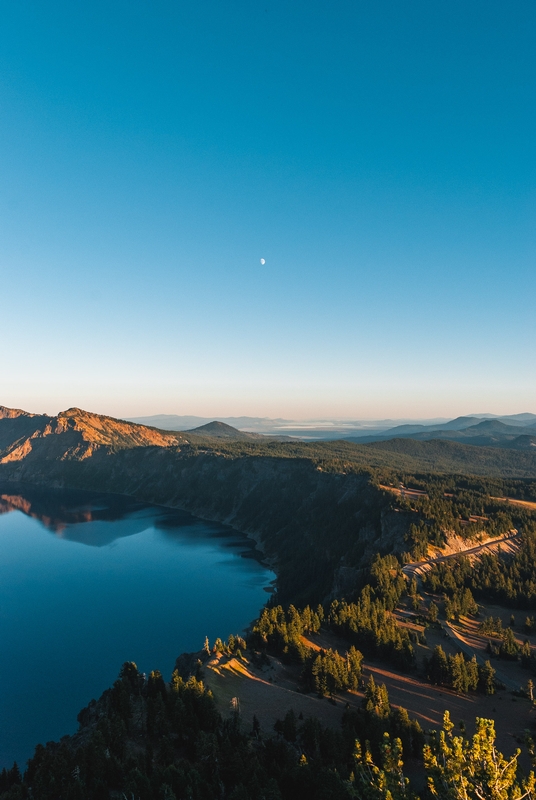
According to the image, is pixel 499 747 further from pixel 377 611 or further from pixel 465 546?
pixel 465 546

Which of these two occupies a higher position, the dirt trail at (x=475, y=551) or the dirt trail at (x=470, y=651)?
the dirt trail at (x=475, y=551)

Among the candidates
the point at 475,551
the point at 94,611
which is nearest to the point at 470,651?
the point at 475,551

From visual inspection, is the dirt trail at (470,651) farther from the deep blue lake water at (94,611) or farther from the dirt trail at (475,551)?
the deep blue lake water at (94,611)

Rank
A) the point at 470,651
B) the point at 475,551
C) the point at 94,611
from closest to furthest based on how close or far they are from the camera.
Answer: the point at 470,651 < the point at 94,611 < the point at 475,551

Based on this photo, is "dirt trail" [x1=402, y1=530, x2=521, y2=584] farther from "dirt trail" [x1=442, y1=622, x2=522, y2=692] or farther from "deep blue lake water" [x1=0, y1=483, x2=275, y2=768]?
"deep blue lake water" [x1=0, y1=483, x2=275, y2=768]

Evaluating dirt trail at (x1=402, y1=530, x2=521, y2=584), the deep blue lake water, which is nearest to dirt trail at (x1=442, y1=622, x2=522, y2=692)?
dirt trail at (x1=402, y1=530, x2=521, y2=584)

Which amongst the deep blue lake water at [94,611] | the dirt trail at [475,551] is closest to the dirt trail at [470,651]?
the dirt trail at [475,551]

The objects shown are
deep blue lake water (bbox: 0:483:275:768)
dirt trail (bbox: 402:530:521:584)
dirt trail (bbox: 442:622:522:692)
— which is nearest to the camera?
dirt trail (bbox: 442:622:522:692)

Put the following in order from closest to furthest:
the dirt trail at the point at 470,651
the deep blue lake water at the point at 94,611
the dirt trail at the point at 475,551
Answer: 1. the dirt trail at the point at 470,651
2. the deep blue lake water at the point at 94,611
3. the dirt trail at the point at 475,551

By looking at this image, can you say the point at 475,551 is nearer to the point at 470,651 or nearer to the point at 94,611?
the point at 470,651

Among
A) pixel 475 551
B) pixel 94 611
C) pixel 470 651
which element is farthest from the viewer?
pixel 475 551
